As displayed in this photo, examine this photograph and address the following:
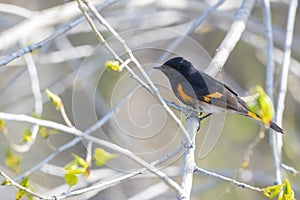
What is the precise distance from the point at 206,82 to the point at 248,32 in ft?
6.16

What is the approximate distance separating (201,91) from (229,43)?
0.99 feet

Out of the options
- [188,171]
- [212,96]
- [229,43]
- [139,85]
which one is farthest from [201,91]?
[188,171]

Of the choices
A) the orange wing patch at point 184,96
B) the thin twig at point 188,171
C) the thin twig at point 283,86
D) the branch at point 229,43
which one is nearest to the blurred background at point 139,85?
the orange wing patch at point 184,96

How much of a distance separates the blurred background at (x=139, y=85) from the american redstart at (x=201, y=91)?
16 centimetres

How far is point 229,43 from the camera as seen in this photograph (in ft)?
10.2

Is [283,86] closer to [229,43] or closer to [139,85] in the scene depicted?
[229,43]

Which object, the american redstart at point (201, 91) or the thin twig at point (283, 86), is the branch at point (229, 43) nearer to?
the american redstart at point (201, 91)

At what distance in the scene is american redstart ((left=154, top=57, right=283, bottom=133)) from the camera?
3.12 m

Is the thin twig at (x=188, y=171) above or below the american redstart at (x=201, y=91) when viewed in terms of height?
below

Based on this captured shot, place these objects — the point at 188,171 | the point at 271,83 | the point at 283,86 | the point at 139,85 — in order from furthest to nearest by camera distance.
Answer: the point at 139,85 < the point at 283,86 < the point at 271,83 < the point at 188,171

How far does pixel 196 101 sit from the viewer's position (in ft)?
10.4

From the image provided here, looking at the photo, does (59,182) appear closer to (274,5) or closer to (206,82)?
(274,5)

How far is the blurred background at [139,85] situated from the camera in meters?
3.91

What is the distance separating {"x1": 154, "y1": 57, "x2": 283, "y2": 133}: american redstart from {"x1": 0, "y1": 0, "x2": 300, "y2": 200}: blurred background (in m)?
0.16
